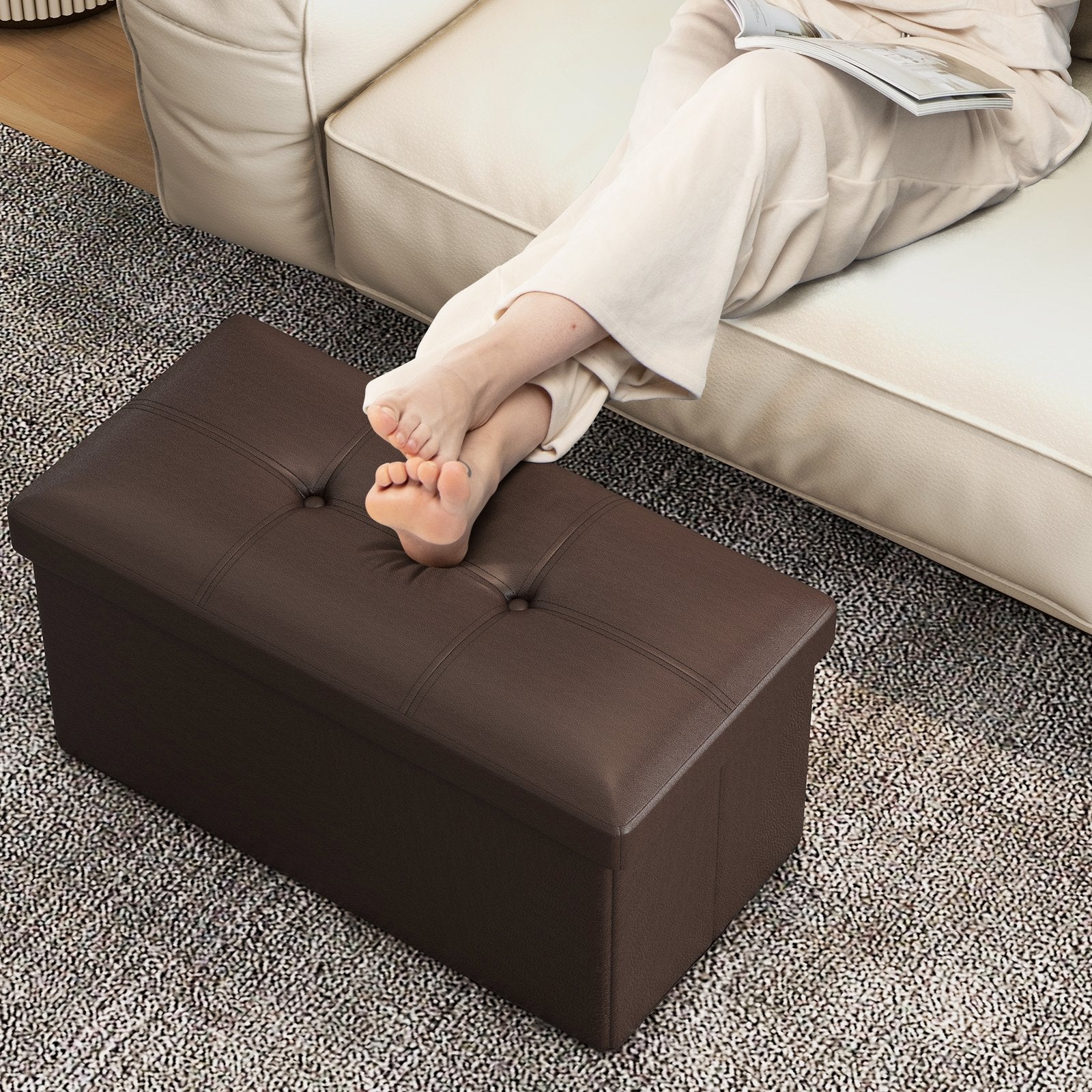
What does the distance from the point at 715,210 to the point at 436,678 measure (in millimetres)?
565

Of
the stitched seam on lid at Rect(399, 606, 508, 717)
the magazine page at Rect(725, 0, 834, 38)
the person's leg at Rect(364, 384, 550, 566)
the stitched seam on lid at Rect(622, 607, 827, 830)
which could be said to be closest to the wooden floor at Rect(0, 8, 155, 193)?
the magazine page at Rect(725, 0, 834, 38)

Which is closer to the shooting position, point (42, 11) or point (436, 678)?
point (436, 678)

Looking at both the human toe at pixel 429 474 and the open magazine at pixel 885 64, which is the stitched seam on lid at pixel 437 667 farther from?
the open magazine at pixel 885 64

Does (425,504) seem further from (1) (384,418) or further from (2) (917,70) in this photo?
(2) (917,70)

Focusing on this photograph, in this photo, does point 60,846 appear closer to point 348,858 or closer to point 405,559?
point 348,858

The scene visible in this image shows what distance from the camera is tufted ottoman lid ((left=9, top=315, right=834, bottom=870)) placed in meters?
1.14

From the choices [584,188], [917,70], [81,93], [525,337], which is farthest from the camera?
[81,93]

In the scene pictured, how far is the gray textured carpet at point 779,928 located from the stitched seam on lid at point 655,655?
339 mm

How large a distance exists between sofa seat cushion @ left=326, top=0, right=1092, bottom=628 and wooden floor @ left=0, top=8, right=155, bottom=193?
64cm

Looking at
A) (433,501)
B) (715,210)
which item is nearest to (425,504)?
(433,501)

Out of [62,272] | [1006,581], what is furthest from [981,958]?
[62,272]

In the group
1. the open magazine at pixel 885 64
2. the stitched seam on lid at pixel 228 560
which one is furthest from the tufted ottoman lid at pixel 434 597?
the open magazine at pixel 885 64

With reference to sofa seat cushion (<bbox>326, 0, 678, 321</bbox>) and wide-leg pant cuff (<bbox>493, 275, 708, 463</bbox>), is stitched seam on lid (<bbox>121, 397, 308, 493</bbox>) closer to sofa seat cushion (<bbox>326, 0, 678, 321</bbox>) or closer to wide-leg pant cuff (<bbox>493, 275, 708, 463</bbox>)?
wide-leg pant cuff (<bbox>493, 275, 708, 463</bbox>)

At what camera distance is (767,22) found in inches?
59.3
